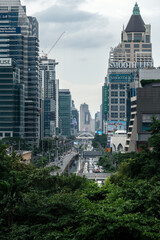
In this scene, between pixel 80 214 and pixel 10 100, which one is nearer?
pixel 80 214

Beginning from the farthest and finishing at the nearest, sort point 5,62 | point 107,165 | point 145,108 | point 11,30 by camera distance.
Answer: point 11,30, point 5,62, point 107,165, point 145,108

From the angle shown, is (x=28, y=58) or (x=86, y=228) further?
(x=28, y=58)

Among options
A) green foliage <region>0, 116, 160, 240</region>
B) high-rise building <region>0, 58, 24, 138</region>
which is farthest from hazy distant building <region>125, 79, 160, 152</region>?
green foliage <region>0, 116, 160, 240</region>

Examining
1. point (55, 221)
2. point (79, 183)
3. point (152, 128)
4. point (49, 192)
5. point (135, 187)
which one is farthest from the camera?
point (152, 128)

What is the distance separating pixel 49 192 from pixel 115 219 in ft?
50.7

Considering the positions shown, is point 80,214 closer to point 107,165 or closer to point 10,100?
point 107,165

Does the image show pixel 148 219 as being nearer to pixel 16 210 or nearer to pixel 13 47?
pixel 16 210

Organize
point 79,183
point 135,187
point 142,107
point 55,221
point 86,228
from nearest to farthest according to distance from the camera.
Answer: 1. point 86,228
2. point 55,221
3. point 135,187
4. point 79,183
5. point 142,107

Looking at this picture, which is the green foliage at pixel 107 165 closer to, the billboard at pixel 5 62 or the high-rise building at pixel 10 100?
the high-rise building at pixel 10 100

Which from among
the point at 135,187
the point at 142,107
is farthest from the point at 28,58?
the point at 135,187

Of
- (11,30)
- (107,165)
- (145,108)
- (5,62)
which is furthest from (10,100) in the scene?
(145,108)

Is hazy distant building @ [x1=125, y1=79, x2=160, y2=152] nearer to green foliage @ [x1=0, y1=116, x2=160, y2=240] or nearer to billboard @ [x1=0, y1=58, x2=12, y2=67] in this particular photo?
billboard @ [x1=0, y1=58, x2=12, y2=67]

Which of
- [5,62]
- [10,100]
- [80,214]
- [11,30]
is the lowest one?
[80,214]

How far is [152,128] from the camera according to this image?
5434 centimetres
